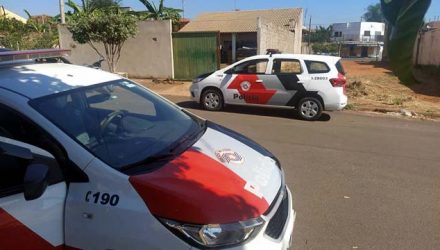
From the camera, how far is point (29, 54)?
3.37 metres

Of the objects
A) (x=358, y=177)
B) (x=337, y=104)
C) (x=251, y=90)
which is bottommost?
(x=358, y=177)

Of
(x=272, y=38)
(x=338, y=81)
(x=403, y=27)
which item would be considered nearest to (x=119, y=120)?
(x=403, y=27)

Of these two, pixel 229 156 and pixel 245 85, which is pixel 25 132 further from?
pixel 245 85

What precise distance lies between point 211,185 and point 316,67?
815 cm

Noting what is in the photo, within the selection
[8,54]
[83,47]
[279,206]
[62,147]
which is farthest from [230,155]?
[83,47]

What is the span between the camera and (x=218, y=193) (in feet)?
7.87

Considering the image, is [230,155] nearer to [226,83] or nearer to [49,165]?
[49,165]

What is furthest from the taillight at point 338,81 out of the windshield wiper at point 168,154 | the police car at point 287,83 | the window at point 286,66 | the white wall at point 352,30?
the white wall at point 352,30

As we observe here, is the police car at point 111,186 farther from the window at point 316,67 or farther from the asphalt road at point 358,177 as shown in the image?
the window at point 316,67

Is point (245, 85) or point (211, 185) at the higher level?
point (211, 185)

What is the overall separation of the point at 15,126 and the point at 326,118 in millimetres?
8692

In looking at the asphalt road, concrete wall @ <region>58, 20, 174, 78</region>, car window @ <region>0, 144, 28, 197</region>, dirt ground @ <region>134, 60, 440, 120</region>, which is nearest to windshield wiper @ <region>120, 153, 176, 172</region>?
car window @ <region>0, 144, 28, 197</region>

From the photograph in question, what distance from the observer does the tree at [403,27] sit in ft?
3.76

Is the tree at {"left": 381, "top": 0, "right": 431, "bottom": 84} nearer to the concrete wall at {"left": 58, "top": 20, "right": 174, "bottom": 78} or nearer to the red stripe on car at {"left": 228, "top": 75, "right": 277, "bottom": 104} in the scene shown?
the red stripe on car at {"left": 228, "top": 75, "right": 277, "bottom": 104}
